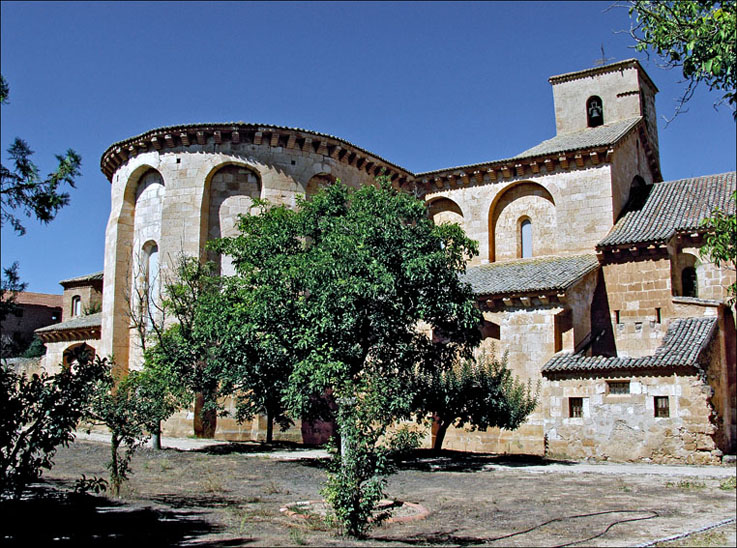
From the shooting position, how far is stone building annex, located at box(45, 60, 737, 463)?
768 inches

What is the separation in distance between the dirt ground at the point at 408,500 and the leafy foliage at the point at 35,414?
131 centimetres

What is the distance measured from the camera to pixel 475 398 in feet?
67.2

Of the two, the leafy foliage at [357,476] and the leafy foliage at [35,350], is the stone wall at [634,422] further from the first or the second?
the leafy foliage at [35,350]

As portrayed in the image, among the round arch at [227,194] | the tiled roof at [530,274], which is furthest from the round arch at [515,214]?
the round arch at [227,194]

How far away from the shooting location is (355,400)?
1035 centimetres

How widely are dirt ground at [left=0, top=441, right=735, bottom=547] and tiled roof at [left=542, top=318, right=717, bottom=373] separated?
9.66 feet

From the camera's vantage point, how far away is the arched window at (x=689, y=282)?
24594mm

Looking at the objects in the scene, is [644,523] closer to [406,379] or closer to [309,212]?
[406,379]

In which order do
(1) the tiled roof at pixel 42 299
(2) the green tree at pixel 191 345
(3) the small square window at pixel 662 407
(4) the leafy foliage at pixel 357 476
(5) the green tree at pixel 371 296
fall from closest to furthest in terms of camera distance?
1. (4) the leafy foliage at pixel 357 476
2. (5) the green tree at pixel 371 296
3. (3) the small square window at pixel 662 407
4. (2) the green tree at pixel 191 345
5. (1) the tiled roof at pixel 42 299

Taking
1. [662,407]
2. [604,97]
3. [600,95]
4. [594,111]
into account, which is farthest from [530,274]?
[600,95]

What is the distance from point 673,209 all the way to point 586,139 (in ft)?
16.2

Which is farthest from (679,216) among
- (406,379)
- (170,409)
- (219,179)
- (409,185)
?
(170,409)

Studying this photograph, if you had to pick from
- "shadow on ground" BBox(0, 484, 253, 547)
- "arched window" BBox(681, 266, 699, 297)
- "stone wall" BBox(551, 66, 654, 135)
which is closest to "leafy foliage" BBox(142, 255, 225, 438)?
"shadow on ground" BBox(0, 484, 253, 547)

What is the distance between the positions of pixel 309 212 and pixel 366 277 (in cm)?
366
